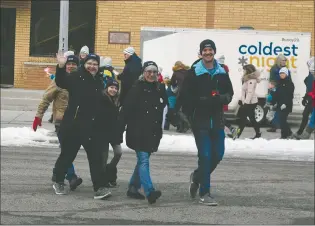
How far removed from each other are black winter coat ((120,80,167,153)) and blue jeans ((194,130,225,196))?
0.54m

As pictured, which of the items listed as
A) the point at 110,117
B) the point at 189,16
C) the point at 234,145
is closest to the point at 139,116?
→ the point at 110,117

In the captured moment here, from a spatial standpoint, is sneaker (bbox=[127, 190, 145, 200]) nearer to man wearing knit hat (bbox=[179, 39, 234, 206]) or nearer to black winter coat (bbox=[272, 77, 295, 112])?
man wearing knit hat (bbox=[179, 39, 234, 206])

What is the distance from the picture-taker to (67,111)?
30.3 feet

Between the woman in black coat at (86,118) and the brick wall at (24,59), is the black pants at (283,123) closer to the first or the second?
the woman in black coat at (86,118)

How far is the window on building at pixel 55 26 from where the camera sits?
24.3 metres

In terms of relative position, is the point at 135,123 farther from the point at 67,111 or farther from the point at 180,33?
the point at 180,33

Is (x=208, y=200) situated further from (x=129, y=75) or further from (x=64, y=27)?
(x=64, y=27)

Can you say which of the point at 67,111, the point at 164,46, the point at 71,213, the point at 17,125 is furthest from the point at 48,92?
the point at 164,46

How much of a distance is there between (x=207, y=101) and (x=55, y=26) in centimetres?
1611

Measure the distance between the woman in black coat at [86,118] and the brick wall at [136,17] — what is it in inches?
573

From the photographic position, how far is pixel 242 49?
1925 cm

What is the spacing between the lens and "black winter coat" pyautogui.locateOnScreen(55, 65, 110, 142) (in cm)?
911

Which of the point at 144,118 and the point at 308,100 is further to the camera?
the point at 308,100

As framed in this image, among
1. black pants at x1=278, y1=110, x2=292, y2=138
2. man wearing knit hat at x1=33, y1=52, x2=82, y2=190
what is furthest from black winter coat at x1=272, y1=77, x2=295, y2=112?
man wearing knit hat at x1=33, y1=52, x2=82, y2=190
